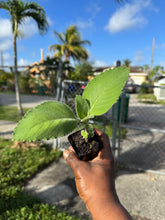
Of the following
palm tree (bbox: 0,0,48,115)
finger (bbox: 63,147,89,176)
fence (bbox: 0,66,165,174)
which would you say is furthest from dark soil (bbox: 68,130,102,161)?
palm tree (bbox: 0,0,48,115)

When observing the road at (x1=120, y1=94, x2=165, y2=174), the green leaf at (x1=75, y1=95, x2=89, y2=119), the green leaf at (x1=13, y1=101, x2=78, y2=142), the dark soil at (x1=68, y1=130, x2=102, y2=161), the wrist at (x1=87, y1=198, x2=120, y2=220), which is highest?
the green leaf at (x1=75, y1=95, x2=89, y2=119)

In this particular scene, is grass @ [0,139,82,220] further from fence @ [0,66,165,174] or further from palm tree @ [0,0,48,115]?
palm tree @ [0,0,48,115]

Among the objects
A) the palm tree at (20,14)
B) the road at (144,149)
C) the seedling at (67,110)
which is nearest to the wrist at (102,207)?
the seedling at (67,110)

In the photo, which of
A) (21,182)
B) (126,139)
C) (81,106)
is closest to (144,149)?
(126,139)

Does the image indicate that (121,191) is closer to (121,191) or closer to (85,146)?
(121,191)

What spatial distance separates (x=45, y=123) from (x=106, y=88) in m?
0.35

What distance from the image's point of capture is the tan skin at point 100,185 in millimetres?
906

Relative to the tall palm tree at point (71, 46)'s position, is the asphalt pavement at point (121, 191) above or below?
below

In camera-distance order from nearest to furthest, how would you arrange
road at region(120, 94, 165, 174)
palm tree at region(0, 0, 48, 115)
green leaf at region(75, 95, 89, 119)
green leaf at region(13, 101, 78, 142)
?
green leaf at region(13, 101, 78, 142), green leaf at region(75, 95, 89, 119), road at region(120, 94, 165, 174), palm tree at region(0, 0, 48, 115)

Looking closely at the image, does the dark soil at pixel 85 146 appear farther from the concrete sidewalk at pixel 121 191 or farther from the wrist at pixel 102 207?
the concrete sidewalk at pixel 121 191

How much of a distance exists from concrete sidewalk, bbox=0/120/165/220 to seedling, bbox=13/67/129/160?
2378 mm

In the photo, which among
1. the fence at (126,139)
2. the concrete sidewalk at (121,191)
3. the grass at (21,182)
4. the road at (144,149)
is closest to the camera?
the grass at (21,182)

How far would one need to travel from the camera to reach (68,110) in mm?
874

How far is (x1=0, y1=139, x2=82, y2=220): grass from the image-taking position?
249 cm
